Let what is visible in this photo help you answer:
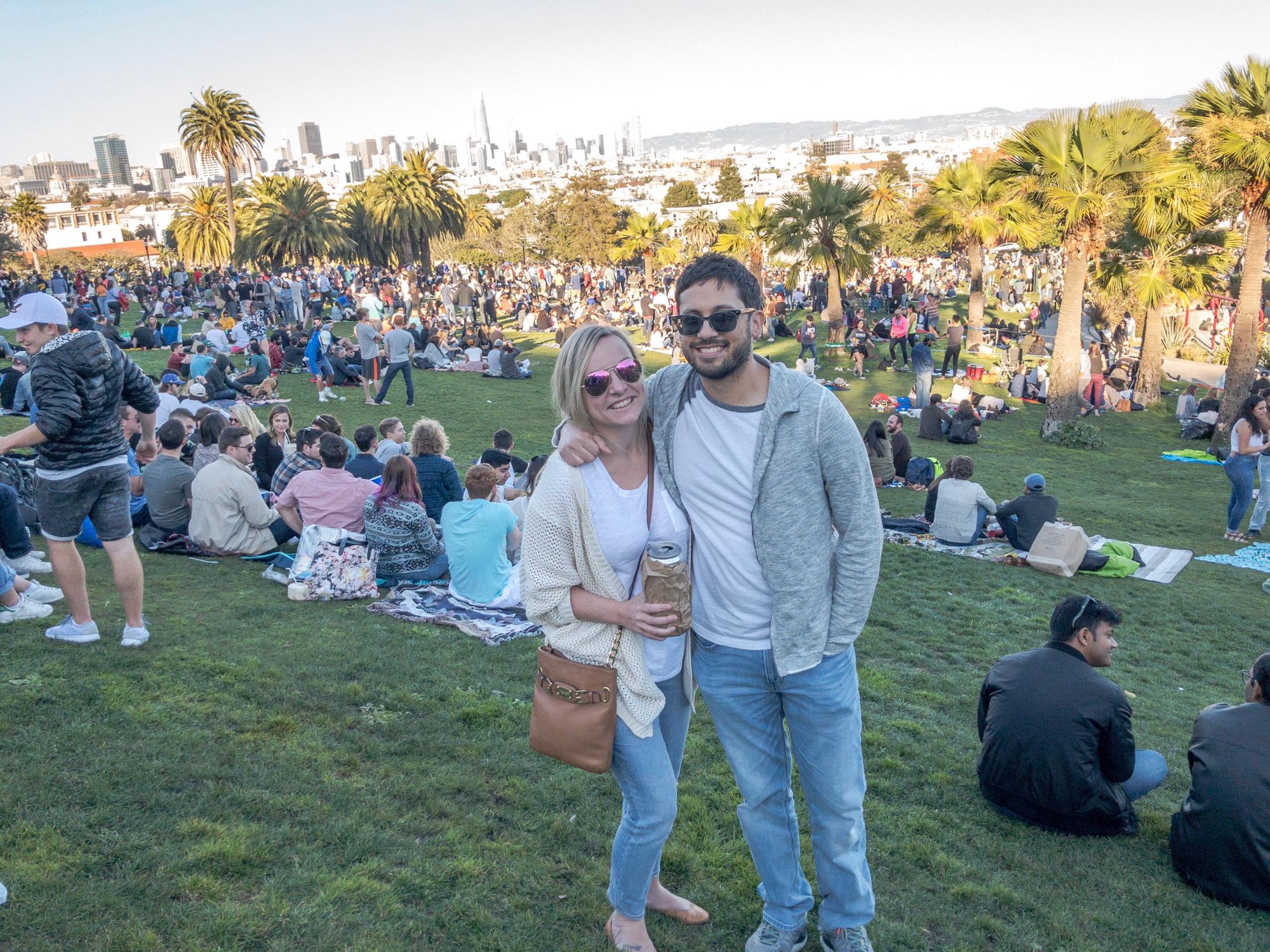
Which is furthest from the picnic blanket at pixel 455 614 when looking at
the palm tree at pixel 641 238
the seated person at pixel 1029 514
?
the palm tree at pixel 641 238

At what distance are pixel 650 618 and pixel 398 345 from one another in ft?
45.4

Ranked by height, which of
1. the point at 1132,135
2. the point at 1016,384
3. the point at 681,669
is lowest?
the point at 1016,384

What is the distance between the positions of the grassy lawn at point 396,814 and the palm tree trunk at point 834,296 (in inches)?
853

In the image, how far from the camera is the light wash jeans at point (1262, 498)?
35.0 ft

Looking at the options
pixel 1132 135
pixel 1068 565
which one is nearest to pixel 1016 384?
pixel 1132 135

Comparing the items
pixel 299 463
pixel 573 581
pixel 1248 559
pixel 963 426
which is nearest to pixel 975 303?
pixel 963 426

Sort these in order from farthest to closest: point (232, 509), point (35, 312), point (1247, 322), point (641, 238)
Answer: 1. point (641, 238)
2. point (1247, 322)
3. point (232, 509)
4. point (35, 312)

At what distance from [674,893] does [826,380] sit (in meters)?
19.7

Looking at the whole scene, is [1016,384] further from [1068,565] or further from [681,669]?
[681,669]

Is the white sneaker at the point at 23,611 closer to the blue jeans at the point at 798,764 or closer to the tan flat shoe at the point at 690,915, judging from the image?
the tan flat shoe at the point at 690,915

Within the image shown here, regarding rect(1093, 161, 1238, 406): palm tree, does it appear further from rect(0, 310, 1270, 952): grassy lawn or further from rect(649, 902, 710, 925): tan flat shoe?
rect(649, 902, 710, 925): tan flat shoe

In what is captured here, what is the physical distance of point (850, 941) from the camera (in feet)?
9.48

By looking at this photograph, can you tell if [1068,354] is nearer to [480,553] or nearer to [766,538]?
[480,553]

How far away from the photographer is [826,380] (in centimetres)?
2217
